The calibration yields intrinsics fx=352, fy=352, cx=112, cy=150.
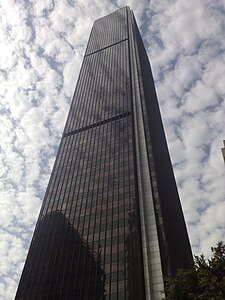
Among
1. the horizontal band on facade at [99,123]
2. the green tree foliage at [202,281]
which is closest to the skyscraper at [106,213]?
the horizontal band on facade at [99,123]

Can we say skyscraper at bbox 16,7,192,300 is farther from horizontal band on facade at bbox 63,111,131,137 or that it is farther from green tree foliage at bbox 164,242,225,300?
green tree foliage at bbox 164,242,225,300

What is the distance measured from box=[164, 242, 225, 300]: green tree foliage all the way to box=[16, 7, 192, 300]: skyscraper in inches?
877

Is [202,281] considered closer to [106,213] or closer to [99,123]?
[106,213]

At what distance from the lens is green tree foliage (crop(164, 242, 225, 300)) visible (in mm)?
32906

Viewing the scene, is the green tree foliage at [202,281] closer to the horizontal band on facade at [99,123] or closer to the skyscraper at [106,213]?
the skyscraper at [106,213]

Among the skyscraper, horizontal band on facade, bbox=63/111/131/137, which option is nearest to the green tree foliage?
the skyscraper

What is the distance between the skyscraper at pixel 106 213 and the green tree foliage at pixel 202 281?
22.3 m

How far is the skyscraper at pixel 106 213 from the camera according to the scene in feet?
201

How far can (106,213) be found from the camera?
72.6 metres

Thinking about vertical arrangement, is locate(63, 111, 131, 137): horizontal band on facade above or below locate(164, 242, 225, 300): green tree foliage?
above

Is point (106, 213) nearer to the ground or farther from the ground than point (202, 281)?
farther from the ground

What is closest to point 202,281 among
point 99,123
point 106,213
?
point 106,213

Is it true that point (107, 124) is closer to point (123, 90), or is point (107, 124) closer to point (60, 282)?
point (123, 90)

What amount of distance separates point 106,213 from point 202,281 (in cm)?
4020
